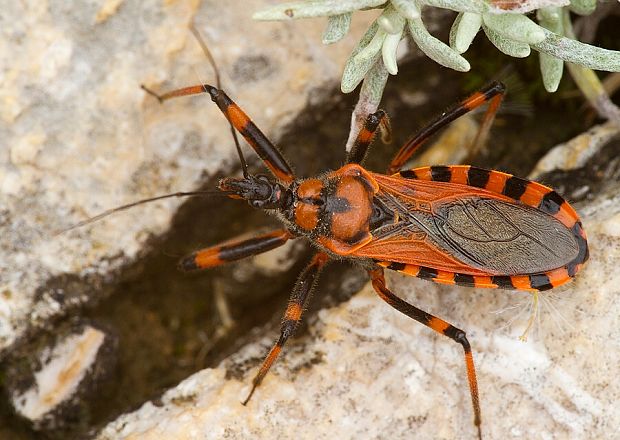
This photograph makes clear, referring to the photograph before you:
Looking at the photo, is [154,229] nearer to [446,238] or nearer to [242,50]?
[242,50]

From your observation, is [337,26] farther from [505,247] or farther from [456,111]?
[505,247]

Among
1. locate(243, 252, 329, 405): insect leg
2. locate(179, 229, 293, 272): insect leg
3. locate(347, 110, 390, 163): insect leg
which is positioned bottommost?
locate(243, 252, 329, 405): insect leg

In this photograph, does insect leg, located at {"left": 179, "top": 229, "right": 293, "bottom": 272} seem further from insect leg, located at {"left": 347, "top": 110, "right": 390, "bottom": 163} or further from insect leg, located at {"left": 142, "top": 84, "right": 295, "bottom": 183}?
insect leg, located at {"left": 347, "top": 110, "right": 390, "bottom": 163}

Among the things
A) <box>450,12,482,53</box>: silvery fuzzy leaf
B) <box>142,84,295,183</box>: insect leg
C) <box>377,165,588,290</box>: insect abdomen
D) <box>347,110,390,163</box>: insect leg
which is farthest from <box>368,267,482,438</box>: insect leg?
<box>450,12,482,53</box>: silvery fuzzy leaf

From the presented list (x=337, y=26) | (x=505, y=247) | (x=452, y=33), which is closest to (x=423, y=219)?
(x=505, y=247)

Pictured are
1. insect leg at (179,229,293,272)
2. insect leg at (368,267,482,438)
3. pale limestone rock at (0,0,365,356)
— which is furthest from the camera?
insect leg at (179,229,293,272)

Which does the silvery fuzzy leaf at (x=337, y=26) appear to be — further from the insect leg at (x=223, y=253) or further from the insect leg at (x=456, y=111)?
the insect leg at (x=223, y=253)
